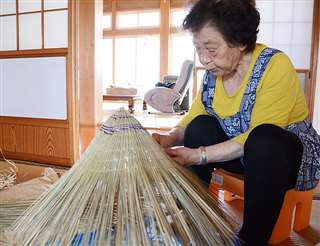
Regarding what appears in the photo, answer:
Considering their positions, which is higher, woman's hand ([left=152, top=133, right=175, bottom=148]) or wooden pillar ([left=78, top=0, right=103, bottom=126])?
wooden pillar ([left=78, top=0, right=103, bottom=126])

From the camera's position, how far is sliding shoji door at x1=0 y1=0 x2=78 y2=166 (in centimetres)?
226

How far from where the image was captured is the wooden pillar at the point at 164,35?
7.50 meters

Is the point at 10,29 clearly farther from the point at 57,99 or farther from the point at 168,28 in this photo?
the point at 168,28

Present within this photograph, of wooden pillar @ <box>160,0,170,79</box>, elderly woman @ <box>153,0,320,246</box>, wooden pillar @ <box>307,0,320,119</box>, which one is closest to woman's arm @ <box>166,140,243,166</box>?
elderly woman @ <box>153,0,320,246</box>

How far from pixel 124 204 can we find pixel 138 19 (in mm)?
7678

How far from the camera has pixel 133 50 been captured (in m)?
8.27

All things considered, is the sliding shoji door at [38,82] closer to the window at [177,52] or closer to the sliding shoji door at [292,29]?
the sliding shoji door at [292,29]

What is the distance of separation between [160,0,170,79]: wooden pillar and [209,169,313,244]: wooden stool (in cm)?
675

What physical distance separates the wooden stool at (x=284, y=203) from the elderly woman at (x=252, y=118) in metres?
0.07

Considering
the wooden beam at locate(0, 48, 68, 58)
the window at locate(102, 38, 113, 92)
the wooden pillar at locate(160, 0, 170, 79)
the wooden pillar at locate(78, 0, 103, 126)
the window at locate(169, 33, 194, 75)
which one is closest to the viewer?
the wooden beam at locate(0, 48, 68, 58)

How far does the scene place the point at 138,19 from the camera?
7930mm

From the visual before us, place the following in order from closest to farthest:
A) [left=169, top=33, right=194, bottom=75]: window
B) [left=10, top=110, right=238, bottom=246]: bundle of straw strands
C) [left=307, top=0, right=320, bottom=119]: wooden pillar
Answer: [left=10, top=110, right=238, bottom=246]: bundle of straw strands < [left=307, top=0, right=320, bottom=119]: wooden pillar < [left=169, top=33, right=194, bottom=75]: window

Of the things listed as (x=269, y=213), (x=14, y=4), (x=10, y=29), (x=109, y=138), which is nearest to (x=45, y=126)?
(x=10, y=29)

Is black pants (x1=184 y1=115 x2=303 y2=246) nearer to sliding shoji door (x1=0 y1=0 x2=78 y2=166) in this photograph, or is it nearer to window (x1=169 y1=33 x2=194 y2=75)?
sliding shoji door (x1=0 y1=0 x2=78 y2=166)
